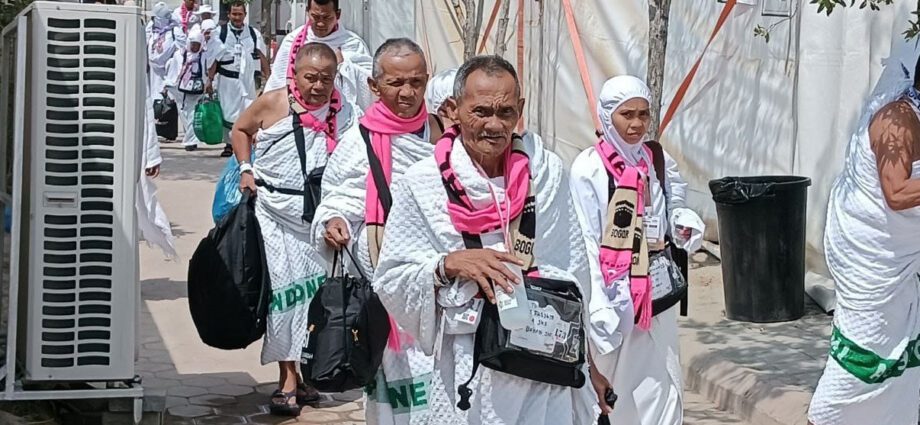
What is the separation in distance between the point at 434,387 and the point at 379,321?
2.54 feet

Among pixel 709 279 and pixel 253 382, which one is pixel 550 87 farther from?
pixel 253 382

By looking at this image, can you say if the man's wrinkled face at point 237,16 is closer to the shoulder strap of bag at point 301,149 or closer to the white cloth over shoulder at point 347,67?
the white cloth over shoulder at point 347,67

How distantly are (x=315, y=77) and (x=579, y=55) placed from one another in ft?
22.0


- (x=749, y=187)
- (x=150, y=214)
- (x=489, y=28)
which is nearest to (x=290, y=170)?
(x=150, y=214)

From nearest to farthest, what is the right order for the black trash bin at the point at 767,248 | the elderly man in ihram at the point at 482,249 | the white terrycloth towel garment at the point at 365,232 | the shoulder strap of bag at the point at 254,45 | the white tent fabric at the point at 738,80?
the elderly man in ihram at the point at 482,249, the white terrycloth towel garment at the point at 365,232, the black trash bin at the point at 767,248, the white tent fabric at the point at 738,80, the shoulder strap of bag at the point at 254,45

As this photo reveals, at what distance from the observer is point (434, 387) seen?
13.0 feet

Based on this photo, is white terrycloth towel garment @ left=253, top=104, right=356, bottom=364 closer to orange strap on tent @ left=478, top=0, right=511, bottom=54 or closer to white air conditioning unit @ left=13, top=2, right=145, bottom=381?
white air conditioning unit @ left=13, top=2, right=145, bottom=381

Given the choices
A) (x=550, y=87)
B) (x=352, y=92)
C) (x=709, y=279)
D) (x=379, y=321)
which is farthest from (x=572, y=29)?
(x=379, y=321)

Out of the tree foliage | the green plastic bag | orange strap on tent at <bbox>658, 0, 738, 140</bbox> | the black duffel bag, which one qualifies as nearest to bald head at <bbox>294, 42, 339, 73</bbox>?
the tree foliage

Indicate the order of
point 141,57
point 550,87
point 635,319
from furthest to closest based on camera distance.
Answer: point 550,87 → point 141,57 → point 635,319

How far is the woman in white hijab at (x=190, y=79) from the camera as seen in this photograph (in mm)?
17641

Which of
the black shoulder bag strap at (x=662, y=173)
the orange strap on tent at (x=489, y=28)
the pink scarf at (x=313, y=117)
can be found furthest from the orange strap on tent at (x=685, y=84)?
the black shoulder bag strap at (x=662, y=173)

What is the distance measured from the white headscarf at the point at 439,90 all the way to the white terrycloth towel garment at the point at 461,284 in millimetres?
1313

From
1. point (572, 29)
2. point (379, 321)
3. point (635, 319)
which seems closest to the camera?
point (379, 321)
